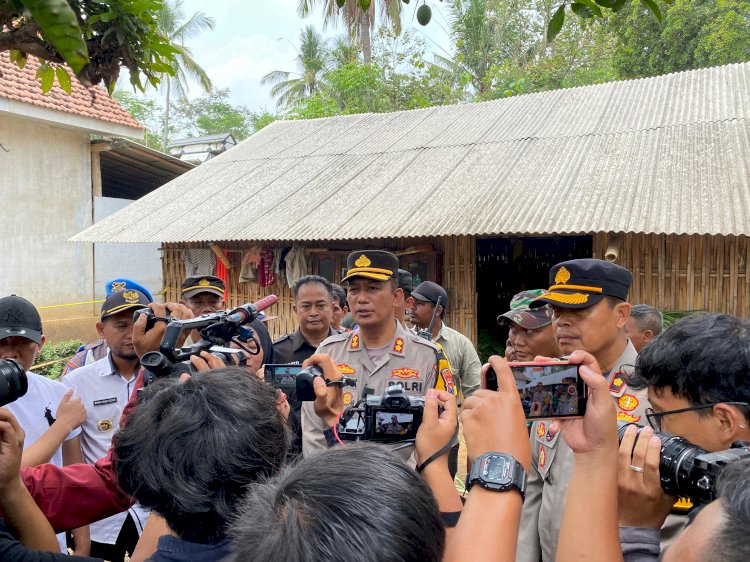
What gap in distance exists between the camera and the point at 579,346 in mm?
2346

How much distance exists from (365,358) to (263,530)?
80.1 inches

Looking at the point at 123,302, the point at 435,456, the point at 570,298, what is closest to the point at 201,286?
the point at 123,302

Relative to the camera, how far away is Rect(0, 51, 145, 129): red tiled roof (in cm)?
990

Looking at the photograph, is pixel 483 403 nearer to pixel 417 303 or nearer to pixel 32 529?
pixel 32 529

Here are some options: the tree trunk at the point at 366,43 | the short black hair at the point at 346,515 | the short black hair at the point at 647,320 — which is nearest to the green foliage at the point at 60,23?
the short black hair at the point at 346,515

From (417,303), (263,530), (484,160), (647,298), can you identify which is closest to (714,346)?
(263,530)

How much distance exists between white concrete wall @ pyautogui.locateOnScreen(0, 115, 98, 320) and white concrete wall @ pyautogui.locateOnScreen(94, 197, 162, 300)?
192 mm

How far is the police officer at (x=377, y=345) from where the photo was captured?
292 centimetres

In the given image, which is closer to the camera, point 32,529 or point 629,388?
point 32,529

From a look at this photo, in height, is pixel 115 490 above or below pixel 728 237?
below

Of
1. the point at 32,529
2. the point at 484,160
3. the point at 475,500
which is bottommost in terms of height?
the point at 32,529

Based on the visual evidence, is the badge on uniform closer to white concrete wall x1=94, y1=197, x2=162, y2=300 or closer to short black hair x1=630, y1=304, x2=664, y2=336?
short black hair x1=630, y1=304, x2=664, y2=336

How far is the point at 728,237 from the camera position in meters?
6.75

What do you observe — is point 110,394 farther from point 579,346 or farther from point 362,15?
point 362,15
